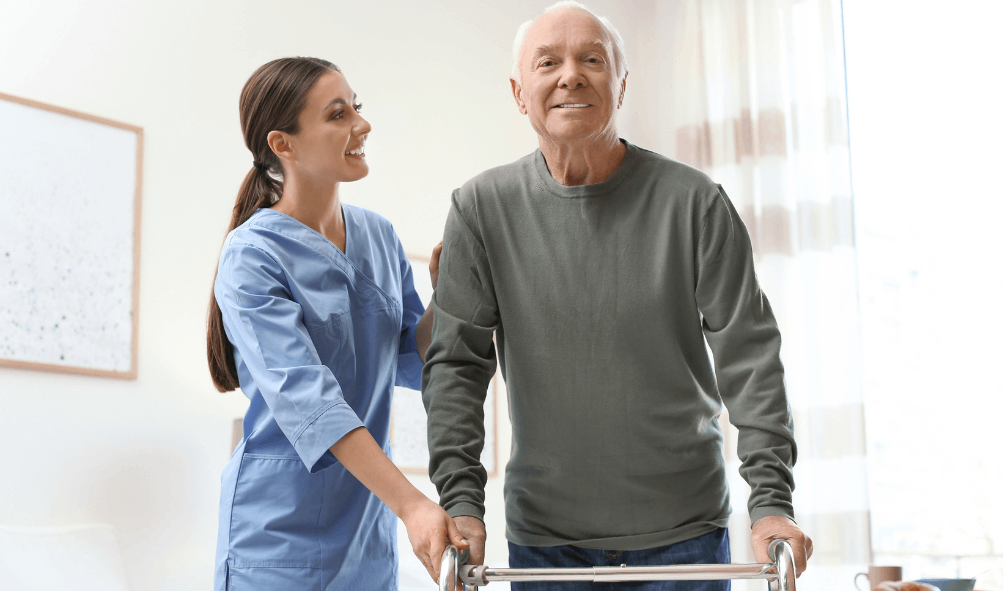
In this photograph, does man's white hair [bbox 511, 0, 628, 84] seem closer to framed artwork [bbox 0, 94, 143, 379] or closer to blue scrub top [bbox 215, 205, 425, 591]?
blue scrub top [bbox 215, 205, 425, 591]

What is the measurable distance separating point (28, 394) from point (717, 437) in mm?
2050

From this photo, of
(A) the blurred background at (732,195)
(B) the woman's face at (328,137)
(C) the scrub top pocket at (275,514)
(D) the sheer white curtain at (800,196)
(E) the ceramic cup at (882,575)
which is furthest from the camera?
(D) the sheer white curtain at (800,196)

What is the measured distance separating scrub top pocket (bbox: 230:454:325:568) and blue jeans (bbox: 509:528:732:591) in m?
0.35

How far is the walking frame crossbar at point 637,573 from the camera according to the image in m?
1.09

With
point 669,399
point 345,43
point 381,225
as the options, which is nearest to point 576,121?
point 669,399

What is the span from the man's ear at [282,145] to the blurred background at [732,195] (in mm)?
1401

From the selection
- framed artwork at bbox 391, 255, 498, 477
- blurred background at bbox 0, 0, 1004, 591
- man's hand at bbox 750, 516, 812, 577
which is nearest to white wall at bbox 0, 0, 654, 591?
blurred background at bbox 0, 0, 1004, 591

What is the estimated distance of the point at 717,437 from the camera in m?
1.43

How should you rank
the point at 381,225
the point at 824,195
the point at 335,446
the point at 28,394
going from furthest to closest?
the point at 824,195 → the point at 28,394 → the point at 381,225 → the point at 335,446

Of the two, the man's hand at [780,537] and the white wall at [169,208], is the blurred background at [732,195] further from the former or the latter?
the man's hand at [780,537]

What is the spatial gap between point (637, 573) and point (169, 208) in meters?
2.33

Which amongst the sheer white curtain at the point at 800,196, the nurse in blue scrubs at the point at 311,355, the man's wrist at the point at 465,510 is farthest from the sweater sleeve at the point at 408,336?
the sheer white curtain at the point at 800,196

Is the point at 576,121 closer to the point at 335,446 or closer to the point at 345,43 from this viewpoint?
the point at 335,446

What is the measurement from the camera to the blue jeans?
1.36 meters
